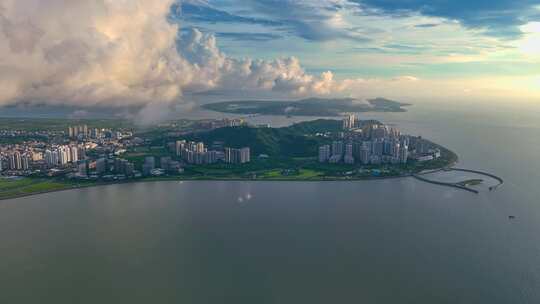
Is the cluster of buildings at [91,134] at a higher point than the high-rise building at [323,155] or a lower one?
lower

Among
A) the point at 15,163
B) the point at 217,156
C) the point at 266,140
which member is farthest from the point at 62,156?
the point at 266,140

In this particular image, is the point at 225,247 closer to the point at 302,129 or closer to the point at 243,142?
the point at 243,142

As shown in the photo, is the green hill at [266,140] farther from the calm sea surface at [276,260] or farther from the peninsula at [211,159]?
the calm sea surface at [276,260]

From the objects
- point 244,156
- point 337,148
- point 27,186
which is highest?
point 337,148

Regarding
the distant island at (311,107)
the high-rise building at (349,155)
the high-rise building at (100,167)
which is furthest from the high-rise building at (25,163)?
the distant island at (311,107)

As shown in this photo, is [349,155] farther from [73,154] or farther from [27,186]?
[27,186]

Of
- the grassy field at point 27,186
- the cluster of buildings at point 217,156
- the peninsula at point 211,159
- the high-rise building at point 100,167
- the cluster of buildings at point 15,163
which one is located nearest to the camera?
the grassy field at point 27,186

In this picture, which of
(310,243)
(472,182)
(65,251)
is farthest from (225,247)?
(472,182)

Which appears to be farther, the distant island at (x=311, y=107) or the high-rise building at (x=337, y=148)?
the distant island at (x=311, y=107)

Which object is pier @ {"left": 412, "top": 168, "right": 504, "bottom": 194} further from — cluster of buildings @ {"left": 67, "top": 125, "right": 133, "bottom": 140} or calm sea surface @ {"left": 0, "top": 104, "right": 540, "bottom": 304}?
cluster of buildings @ {"left": 67, "top": 125, "right": 133, "bottom": 140}
